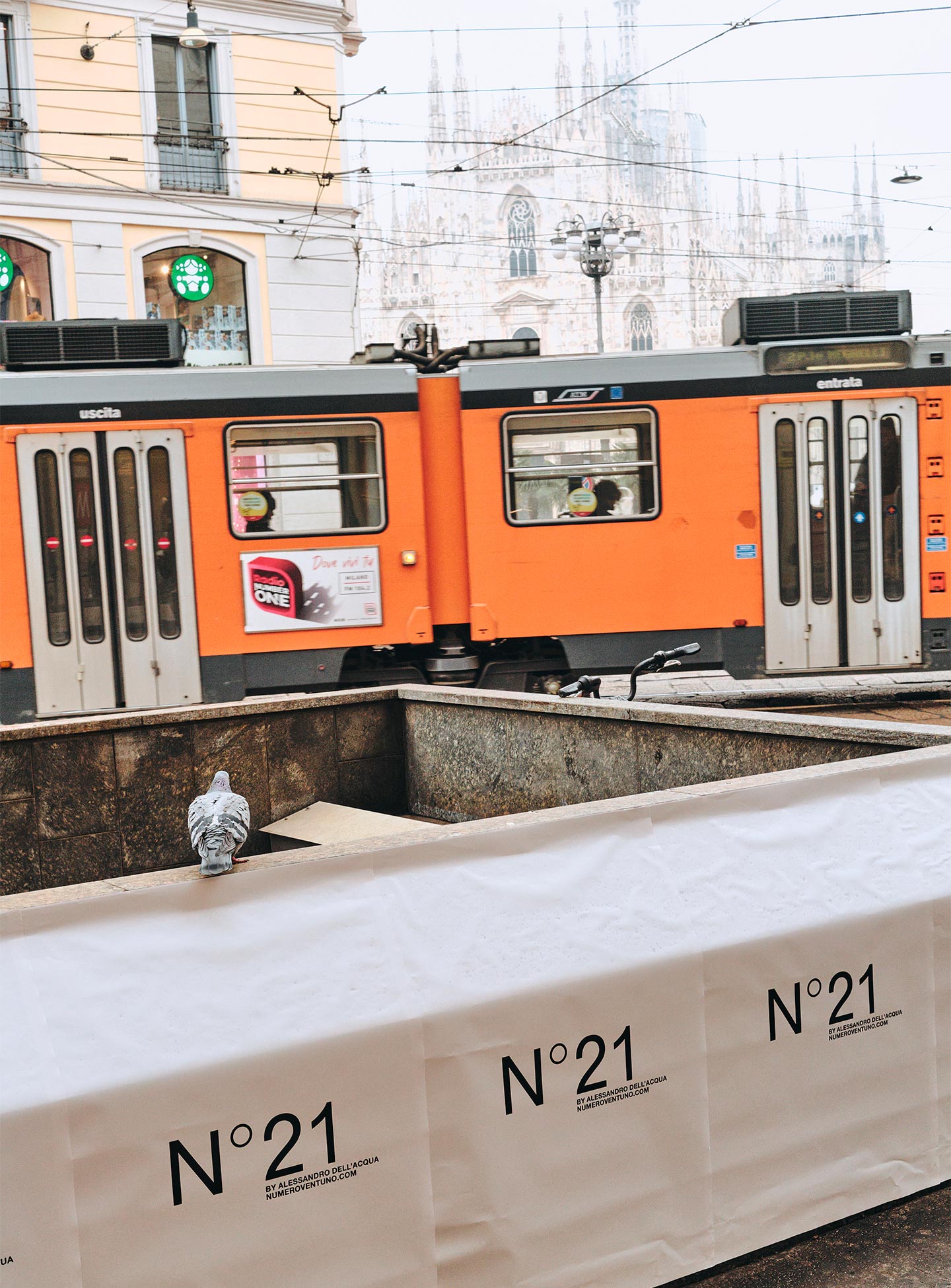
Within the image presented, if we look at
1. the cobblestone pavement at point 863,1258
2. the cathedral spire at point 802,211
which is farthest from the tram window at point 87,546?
the cathedral spire at point 802,211

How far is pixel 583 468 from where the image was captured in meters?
11.4

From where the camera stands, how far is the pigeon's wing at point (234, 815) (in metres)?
2.67

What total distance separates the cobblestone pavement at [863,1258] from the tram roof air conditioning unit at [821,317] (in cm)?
930

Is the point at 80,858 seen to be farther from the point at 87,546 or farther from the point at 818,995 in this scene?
the point at 87,546

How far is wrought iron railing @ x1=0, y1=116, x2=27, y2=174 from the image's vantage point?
61.5 feet

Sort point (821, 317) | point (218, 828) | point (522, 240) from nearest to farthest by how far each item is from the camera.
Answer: point (218, 828) → point (821, 317) → point (522, 240)

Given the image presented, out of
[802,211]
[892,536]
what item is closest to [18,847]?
[892,536]

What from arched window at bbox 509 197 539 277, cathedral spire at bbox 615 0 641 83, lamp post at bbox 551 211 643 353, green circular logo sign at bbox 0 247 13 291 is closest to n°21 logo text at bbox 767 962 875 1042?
green circular logo sign at bbox 0 247 13 291

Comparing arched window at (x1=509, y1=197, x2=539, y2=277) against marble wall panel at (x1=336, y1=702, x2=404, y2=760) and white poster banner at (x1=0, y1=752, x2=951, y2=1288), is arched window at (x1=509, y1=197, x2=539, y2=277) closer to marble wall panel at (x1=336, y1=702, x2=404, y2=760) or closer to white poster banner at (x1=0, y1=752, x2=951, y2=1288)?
marble wall panel at (x1=336, y1=702, x2=404, y2=760)

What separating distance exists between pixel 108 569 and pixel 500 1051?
8889 mm

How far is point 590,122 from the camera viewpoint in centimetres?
11638

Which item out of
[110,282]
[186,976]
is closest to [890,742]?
[186,976]

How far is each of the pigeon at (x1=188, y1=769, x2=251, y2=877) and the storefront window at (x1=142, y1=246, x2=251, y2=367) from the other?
59.3ft

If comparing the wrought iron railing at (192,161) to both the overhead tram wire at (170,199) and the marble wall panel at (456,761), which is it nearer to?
the overhead tram wire at (170,199)
